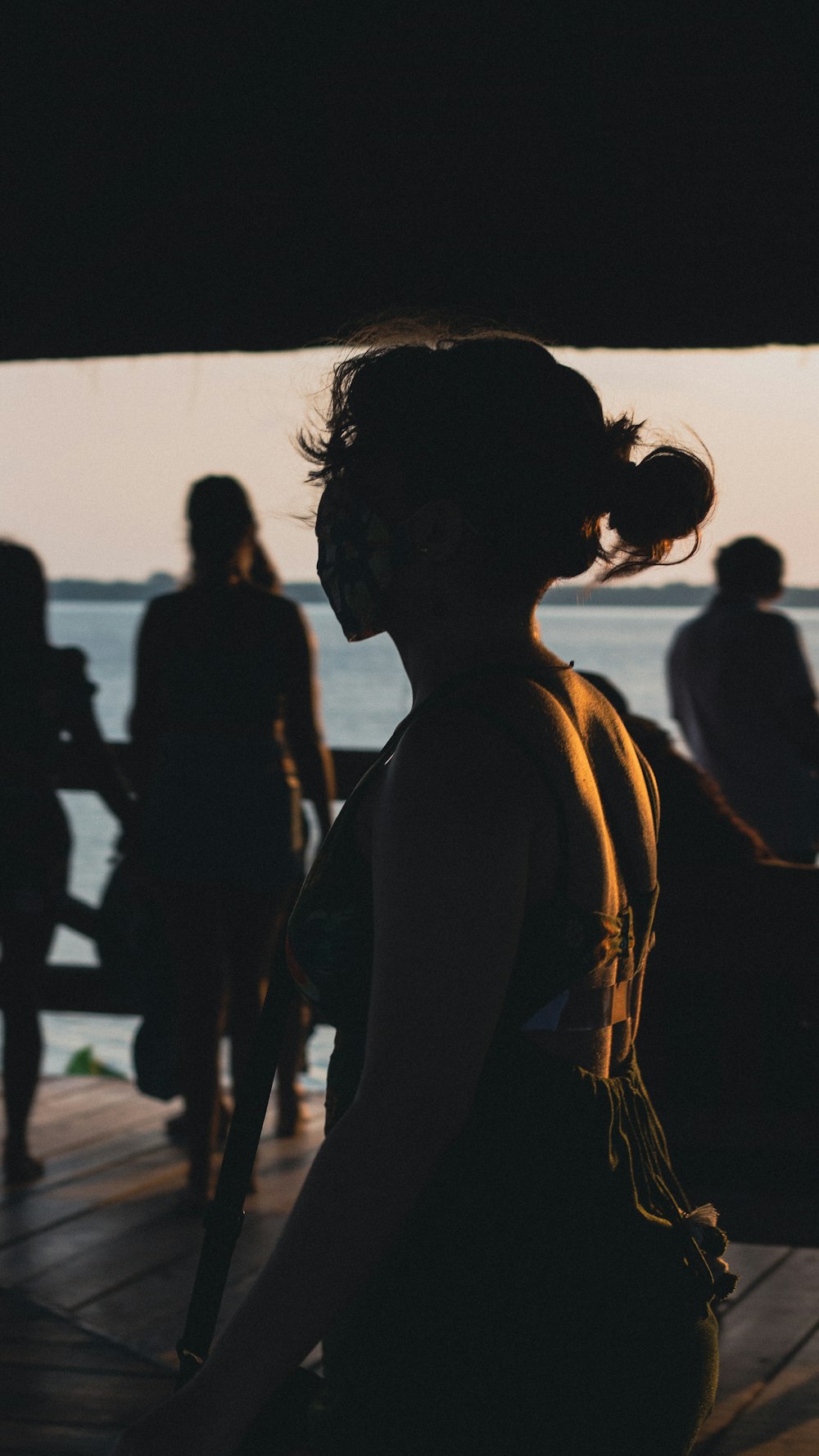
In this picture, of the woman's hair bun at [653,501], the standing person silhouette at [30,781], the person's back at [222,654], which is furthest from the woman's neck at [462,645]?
the standing person silhouette at [30,781]

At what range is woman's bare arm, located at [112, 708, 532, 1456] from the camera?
3.02 feet

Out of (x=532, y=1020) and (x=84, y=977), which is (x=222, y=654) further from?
(x=532, y=1020)

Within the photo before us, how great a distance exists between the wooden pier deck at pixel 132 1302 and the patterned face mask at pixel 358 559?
81.1 inches

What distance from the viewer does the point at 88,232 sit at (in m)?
3.83

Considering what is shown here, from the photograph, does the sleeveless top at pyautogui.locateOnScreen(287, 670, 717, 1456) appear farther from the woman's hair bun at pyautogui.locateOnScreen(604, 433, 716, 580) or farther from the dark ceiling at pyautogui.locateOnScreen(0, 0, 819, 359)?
the dark ceiling at pyautogui.locateOnScreen(0, 0, 819, 359)

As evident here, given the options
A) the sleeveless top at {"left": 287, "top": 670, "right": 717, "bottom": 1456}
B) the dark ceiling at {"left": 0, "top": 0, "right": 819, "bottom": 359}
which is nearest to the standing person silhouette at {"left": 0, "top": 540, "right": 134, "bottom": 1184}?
the dark ceiling at {"left": 0, "top": 0, "right": 819, "bottom": 359}

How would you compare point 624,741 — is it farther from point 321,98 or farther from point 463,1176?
point 321,98

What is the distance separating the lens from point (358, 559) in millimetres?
1119

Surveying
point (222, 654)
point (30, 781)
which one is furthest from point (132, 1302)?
point (222, 654)

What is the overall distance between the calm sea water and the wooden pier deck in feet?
9.72

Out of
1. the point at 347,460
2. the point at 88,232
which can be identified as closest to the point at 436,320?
the point at 347,460

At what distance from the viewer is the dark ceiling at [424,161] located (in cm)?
316

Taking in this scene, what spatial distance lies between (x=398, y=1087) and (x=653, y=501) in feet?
1.66

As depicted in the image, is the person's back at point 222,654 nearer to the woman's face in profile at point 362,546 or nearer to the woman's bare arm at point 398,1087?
the woman's face in profile at point 362,546
